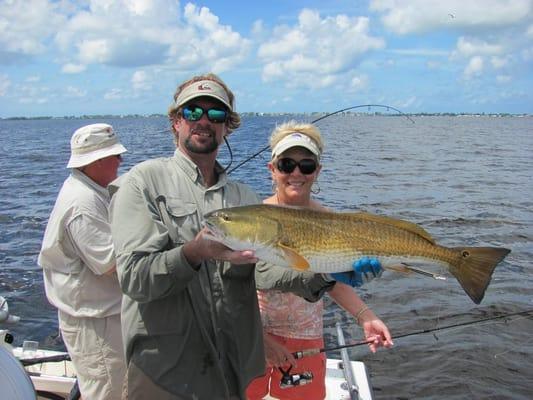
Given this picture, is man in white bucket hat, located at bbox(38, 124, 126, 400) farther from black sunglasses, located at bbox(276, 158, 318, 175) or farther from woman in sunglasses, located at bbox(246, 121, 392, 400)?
black sunglasses, located at bbox(276, 158, 318, 175)

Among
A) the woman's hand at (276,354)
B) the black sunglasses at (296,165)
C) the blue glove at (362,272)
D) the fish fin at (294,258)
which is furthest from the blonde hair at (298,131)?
the woman's hand at (276,354)

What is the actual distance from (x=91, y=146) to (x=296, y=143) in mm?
1828

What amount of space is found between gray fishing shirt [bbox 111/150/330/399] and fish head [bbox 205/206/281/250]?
198 mm

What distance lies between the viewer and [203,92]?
3.30 m

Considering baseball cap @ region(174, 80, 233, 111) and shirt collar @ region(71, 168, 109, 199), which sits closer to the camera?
baseball cap @ region(174, 80, 233, 111)

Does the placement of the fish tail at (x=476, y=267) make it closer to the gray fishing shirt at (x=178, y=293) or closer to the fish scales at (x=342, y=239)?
the fish scales at (x=342, y=239)

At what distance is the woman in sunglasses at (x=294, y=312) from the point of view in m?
4.18

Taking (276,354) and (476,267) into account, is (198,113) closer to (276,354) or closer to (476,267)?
(276,354)

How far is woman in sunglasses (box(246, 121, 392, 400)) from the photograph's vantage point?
4176 mm

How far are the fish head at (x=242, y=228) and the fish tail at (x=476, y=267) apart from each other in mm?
1373

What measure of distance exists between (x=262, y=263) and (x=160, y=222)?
116 cm

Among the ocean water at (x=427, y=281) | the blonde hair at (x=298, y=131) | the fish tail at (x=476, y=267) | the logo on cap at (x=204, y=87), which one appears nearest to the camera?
the logo on cap at (x=204, y=87)

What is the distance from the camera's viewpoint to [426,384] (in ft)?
25.2

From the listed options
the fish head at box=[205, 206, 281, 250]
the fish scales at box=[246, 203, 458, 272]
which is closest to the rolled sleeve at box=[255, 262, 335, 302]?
the fish scales at box=[246, 203, 458, 272]
